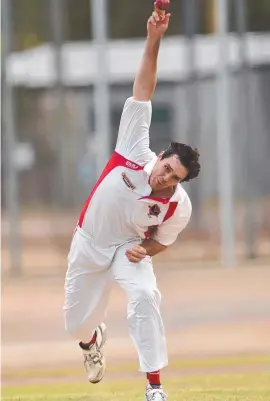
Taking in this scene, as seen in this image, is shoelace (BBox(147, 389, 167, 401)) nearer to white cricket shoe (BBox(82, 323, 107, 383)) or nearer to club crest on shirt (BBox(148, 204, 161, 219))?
club crest on shirt (BBox(148, 204, 161, 219))

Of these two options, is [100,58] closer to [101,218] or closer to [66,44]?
[66,44]

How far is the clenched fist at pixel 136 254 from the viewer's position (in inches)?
310

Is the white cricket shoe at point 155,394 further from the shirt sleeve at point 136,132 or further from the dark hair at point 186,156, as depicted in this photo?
the shirt sleeve at point 136,132

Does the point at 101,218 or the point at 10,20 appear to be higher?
the point at 10,20

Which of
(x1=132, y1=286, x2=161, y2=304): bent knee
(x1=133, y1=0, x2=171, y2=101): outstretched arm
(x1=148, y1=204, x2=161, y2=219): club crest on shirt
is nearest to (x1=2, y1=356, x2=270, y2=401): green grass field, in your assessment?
(x1=132, y1=286, x2=161, y2=304): bent knee

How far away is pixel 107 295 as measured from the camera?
327 inches

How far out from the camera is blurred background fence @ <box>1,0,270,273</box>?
21109mm

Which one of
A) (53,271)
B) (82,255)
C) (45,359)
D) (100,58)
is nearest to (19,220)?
(53,271)

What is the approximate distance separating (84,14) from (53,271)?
4208 mm

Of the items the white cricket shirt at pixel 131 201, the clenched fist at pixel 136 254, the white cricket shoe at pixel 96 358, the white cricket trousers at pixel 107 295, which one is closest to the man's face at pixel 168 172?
the white cricket shirt at pixel 131 201

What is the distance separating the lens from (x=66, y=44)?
71.9ft

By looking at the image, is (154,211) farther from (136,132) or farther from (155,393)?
(155,393)

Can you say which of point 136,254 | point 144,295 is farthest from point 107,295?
point 144,295

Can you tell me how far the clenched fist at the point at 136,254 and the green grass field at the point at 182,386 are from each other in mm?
1172
